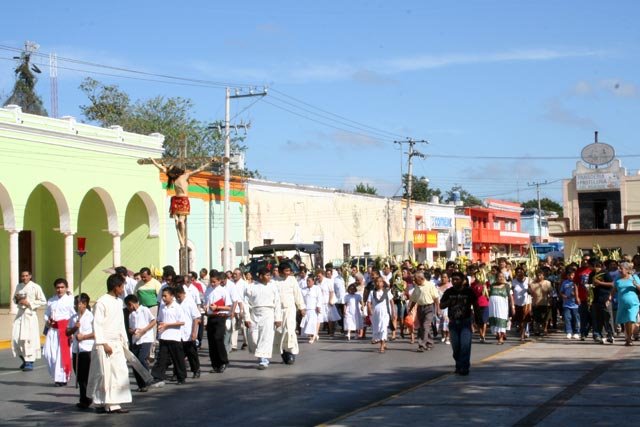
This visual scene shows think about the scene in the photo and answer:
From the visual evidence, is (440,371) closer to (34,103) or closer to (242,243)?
(242,243)

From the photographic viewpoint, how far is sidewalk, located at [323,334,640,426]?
33.3ft

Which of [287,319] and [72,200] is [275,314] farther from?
[72,200]

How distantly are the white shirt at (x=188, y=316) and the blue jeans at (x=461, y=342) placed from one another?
3961 millimetres

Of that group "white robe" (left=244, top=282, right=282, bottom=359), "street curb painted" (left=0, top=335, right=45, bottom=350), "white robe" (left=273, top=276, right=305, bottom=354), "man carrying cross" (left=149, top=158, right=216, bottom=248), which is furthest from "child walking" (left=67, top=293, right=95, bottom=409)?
"man carrying cross" (left=149, top=158, right=216, bottom=248)

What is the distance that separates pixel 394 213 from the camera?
6141 cm

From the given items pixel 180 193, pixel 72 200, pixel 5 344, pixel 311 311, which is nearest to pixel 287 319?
pixel 311 311

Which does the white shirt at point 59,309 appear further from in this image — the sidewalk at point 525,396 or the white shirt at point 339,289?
the white shirt at point 339,289

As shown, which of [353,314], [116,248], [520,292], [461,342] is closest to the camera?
[461,342]

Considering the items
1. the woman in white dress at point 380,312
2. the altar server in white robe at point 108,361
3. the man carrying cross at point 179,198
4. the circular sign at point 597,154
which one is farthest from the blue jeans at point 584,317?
the circular sign at point 597,154

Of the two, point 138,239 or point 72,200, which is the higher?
point 72,200

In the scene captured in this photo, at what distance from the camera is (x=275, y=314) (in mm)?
16547

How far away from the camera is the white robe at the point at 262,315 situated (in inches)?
634

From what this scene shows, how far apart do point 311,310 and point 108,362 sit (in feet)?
34.3

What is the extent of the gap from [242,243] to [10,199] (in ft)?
39.6
